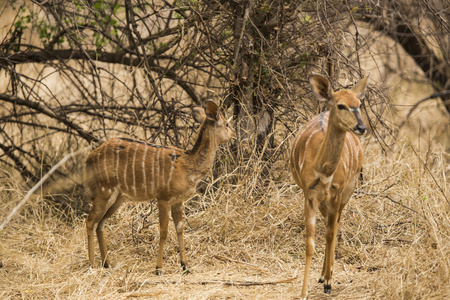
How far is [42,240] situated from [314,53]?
3.09 meters

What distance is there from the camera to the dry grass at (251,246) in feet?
13.4

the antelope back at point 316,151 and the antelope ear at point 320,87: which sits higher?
the antelope ear at point 320,87

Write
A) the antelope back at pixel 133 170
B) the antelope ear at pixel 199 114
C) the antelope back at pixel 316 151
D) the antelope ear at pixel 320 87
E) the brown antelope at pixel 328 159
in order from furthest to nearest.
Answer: the antelope ear at pixel 199 114 < the antelope back at pixel 133 170 < the antelope back at pixel 316 151 < the antelope ear at pixel 320 87 < the brown antelope at pixel 328 159

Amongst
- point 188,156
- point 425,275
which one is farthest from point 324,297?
point 188,156

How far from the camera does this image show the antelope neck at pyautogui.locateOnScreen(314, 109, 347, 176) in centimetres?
373

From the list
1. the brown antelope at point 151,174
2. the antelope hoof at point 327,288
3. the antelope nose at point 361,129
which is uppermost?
the antelope nose at point 361,129

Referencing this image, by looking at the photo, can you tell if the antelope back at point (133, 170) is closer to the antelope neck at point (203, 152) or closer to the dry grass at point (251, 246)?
the antelope neck at point (203, 152)

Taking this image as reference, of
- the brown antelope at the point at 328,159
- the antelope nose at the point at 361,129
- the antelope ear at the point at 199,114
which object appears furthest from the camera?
the antelope ear at the point at 199,114

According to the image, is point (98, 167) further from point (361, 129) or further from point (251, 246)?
point (361, 129)

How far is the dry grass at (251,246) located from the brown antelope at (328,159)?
0.49 metres

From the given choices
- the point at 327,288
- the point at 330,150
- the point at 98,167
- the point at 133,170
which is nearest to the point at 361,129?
the point at 330,150

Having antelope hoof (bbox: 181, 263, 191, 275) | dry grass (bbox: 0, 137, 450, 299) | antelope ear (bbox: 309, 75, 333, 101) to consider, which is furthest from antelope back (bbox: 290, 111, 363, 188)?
antelope hoof (bbox: 181, 263, 191, 275)

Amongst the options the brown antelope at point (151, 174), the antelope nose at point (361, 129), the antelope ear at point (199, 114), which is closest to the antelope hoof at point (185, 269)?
the brown antelope at point (151, 174)

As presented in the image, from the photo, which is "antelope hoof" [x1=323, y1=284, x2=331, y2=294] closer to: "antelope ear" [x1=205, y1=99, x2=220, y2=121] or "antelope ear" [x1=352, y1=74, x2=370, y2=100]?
"antelope ear" [x1=352, y1=74, x2=370, y2=100]
